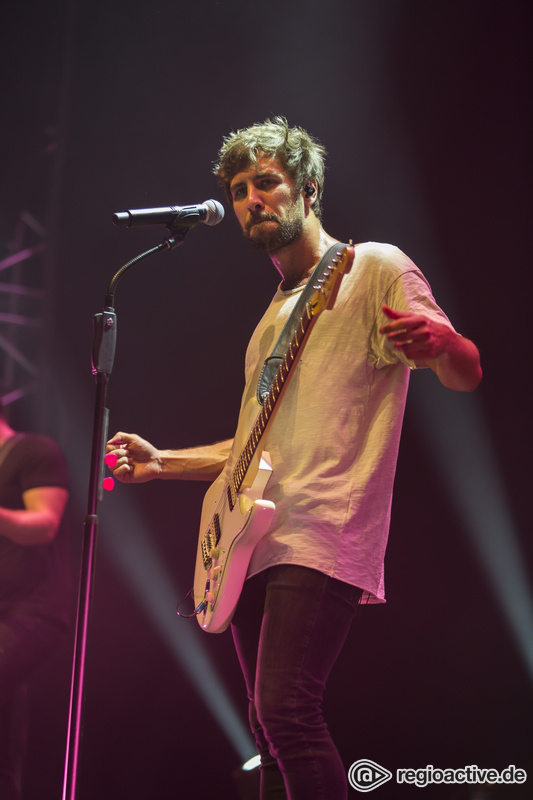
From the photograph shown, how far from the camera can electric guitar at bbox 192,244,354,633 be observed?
1.73 metres

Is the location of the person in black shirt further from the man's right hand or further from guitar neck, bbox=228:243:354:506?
guitar neck, bbox=228:243:354:506

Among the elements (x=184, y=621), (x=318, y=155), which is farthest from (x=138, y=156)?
(x=184, y=621)

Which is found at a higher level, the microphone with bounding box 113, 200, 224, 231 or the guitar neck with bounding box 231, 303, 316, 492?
the microphone with bounding box 113, 200, 224, 231

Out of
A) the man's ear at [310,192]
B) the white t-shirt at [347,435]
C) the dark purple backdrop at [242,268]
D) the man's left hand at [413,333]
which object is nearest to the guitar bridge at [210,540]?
the white t-shirt at [347,435]

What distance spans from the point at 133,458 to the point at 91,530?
448 millimetres

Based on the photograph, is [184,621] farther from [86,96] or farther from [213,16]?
[213,16]

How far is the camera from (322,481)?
1773mm

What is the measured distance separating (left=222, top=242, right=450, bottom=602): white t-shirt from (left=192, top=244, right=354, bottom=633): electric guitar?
46mm

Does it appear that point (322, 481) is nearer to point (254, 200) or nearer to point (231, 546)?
point (231, 546)

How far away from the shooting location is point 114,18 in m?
3.74

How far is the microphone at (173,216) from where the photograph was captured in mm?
2135

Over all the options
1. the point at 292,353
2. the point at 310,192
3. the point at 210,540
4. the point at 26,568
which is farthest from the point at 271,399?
the point at 26,568

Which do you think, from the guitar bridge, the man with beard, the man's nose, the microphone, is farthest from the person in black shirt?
the man's nose

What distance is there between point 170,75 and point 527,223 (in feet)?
6.43
